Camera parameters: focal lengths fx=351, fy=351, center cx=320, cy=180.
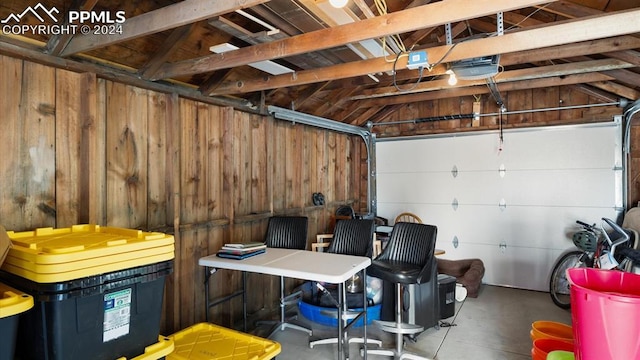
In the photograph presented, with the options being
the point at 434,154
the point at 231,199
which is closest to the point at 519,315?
the point at 434,154

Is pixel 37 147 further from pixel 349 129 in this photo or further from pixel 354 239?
pixel 349 129

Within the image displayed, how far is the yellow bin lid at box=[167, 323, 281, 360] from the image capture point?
204 centimetres

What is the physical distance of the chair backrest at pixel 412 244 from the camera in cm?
294

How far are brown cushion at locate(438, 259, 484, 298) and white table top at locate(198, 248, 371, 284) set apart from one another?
2407 mm

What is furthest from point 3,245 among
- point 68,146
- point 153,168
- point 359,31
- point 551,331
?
point 551,331

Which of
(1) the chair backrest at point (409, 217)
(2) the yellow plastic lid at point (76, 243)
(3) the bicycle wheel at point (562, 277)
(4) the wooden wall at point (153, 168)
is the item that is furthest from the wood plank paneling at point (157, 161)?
(3) the bicycle wheel at point (562, 277)

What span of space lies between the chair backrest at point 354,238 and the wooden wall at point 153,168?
0.96 meters

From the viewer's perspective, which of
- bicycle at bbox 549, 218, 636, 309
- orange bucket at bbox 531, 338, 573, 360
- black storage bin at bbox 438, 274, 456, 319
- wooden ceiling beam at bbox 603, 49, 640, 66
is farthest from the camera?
black storage bin at bbox 438, 274, 456, 319

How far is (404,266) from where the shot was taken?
2.87 m

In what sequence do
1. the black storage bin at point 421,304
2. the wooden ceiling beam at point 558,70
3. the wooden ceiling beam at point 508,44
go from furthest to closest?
the wooden ceiling beam at point 558,70
the black storage bin at point 421,304
the wooden ceiling beam at point 508,44

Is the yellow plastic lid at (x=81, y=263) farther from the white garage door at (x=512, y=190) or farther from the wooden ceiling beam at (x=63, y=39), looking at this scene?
the white garage door at (x=512, y=190)

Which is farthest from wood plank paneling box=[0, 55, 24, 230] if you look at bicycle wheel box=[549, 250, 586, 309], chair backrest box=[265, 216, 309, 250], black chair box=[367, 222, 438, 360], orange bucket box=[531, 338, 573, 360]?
bicycle wheel box=[549, 250, 586, 309]

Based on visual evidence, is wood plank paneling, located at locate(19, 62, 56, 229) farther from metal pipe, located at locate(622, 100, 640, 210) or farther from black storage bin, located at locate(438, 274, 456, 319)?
metal pipe, located at locate(622, 100, 640, 210)

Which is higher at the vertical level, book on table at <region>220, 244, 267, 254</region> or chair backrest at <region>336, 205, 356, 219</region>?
chair backrest at <region>336, 205, 356, 219</region>
